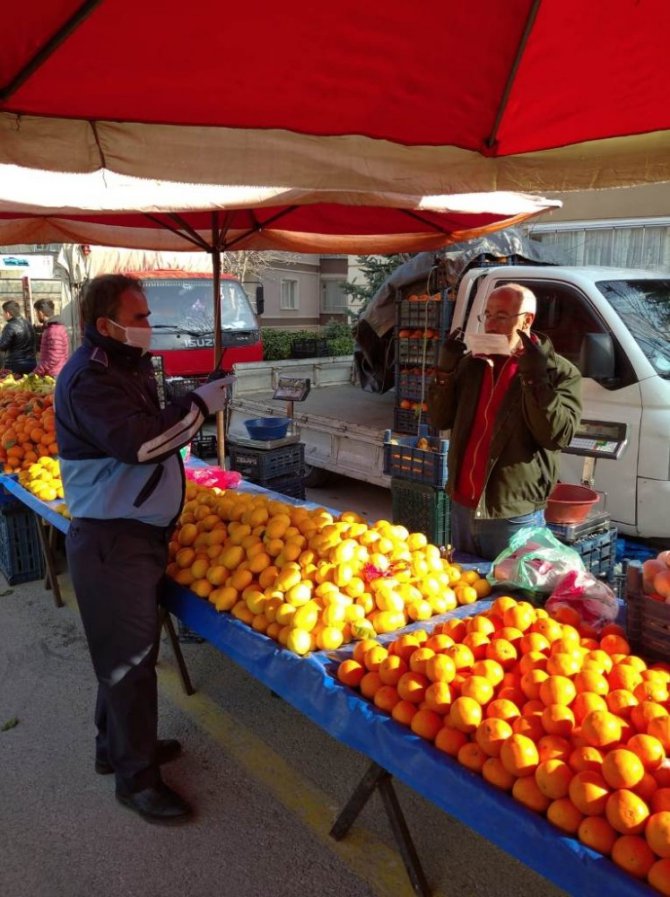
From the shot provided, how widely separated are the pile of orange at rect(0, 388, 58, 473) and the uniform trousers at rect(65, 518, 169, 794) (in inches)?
101

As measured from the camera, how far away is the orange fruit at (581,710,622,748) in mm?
1771

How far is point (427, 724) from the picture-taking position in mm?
2002

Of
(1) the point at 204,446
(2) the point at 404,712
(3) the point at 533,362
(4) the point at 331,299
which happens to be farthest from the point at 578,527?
(4) the point at 331,299

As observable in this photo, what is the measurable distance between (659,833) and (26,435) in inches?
196

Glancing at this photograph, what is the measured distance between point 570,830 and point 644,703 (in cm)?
42

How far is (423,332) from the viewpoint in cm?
Answer: 664

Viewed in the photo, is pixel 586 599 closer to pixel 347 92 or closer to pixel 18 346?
pixel 347 92

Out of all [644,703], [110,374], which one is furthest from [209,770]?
[644,703]

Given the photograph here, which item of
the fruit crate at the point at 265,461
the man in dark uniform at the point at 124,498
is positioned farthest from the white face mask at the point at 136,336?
the fruit crate at the point at 265,461

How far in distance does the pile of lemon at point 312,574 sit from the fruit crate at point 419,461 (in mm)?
1521

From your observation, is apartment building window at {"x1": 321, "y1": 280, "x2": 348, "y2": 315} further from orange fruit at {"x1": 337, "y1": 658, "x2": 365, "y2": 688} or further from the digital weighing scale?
orange fruit at {"x1": 337, "y1": 658, "x2": 365, "y2": 688}

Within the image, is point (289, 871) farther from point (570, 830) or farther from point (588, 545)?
point (588, 545)

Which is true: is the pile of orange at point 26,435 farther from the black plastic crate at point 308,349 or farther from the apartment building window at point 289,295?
the apartment building window at point 289,295

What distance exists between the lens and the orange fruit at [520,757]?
176 cm
